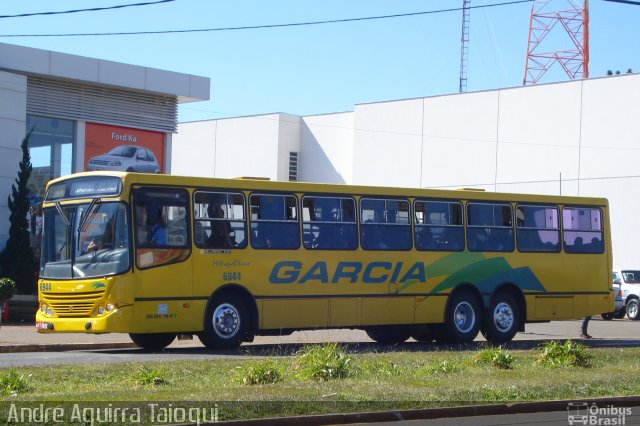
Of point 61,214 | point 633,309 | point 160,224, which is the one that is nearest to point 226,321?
point 160,224

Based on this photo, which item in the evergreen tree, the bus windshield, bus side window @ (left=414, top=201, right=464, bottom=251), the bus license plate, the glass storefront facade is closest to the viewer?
the bus windshield

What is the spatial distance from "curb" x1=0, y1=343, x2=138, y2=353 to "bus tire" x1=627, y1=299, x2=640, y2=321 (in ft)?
82.0

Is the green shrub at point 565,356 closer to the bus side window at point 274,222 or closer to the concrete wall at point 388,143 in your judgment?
the bus side window at point 274,222

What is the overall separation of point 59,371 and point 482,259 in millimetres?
11864

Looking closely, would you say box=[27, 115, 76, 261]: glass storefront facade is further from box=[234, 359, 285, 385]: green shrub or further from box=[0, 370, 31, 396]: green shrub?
box=[0, 370, 31, 396]: green shrub

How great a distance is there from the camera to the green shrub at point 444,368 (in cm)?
1545

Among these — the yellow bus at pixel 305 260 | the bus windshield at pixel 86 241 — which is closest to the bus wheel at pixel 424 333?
the yellow bus at pixel 305 260

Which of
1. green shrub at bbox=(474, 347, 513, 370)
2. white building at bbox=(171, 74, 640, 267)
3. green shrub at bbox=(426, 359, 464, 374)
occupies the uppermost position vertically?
white building at bbox=(171, 74, 640, 267)

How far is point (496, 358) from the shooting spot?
53.4ft

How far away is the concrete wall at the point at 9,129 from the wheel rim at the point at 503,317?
1532cm

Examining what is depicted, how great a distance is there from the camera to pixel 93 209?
1950 cm

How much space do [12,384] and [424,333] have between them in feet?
44.6

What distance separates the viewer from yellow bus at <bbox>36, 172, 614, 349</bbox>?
63.2ft

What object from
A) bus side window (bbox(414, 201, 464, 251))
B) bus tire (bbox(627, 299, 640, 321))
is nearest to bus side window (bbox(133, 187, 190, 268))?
bus side window (bbox(414, 201, 464, 251))
